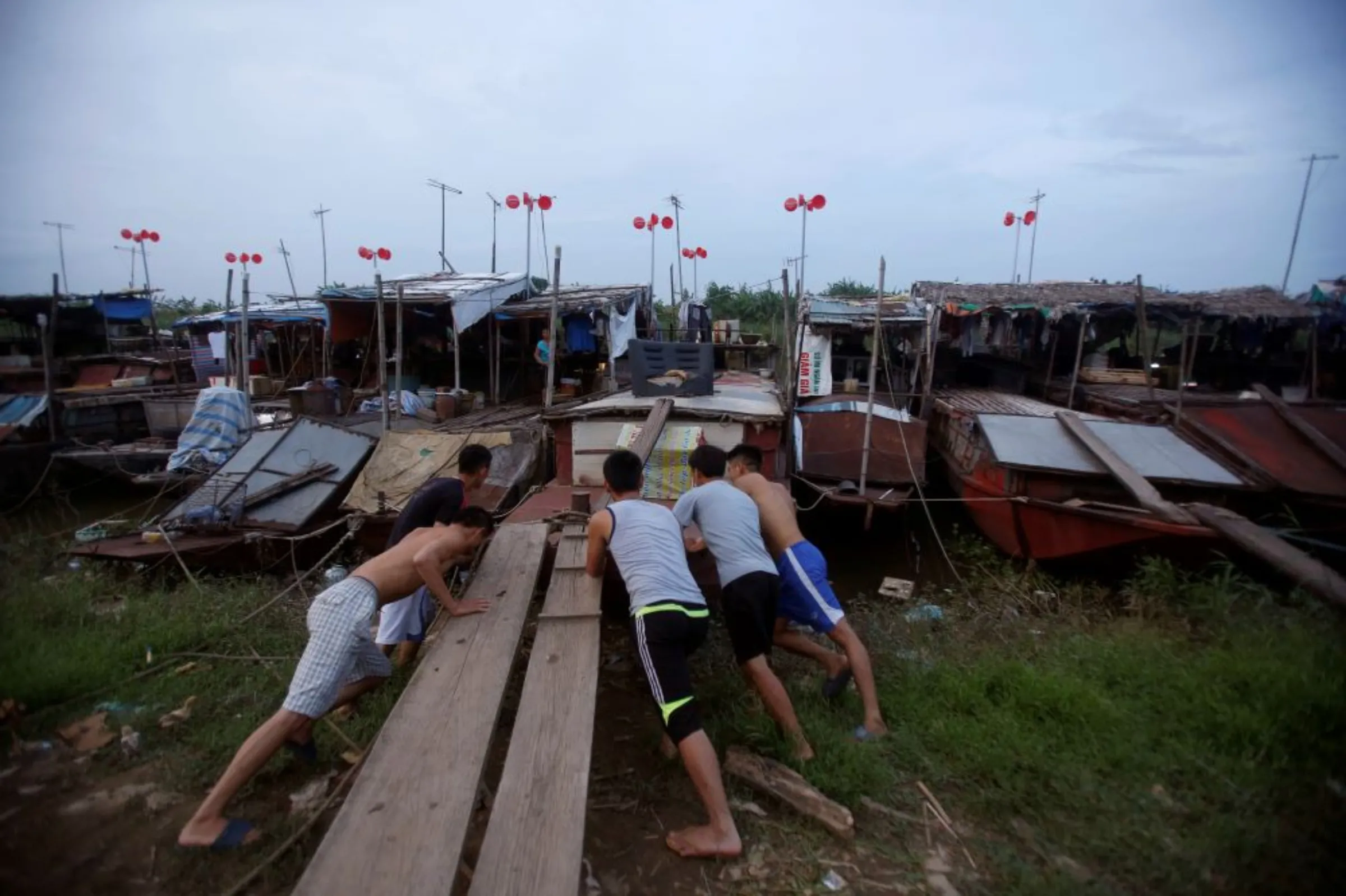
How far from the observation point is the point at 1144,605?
5434 millimetres

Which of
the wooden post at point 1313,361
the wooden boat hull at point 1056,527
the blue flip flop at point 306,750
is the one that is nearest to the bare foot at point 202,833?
the blue flip flop at point 306,750

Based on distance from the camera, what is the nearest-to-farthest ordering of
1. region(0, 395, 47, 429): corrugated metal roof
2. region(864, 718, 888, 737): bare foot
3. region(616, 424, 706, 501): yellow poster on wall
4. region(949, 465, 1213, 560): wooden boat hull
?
region(864, 718, 888, 737): bare foot → region(949, 465, 1213, 560): wooden boat hull → region(616, 424, 706, 501): yellow poster on wall → region(0, 395, 47, 429): corrugated metal roof

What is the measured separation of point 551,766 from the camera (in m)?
2.62

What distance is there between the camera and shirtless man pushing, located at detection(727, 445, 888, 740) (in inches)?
148

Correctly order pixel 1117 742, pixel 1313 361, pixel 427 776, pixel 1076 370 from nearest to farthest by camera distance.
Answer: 1. pixel 427 776
2. pixel 1117 742
3. pixel 1076 370
4. pixel 1313 361

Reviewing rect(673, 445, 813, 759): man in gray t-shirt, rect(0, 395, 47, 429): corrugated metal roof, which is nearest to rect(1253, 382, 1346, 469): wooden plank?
rect(673, 445, 813, 759): man in gray t-shirt

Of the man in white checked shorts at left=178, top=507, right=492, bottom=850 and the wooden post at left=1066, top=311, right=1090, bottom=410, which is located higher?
the wooden post at left=1066, top=311, right=1090, bottom=410

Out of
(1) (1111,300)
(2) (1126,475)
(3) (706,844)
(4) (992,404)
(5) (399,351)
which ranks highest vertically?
(1) (1111,300)

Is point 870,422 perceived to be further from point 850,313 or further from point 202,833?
point 202,833

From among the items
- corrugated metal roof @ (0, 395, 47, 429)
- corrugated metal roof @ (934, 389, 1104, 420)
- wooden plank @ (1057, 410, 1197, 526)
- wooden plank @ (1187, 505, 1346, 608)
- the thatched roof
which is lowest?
corrugated metal roof @ (0, 395, 47, 429)

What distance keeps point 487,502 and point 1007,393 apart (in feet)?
35.9

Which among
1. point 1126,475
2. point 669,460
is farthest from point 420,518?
point 1126,475

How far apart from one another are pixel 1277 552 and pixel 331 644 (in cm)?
698

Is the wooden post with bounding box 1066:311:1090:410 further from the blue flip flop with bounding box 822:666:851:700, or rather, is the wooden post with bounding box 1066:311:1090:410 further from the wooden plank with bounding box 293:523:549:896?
the wooden plank with bounding box 293:523:549:896
